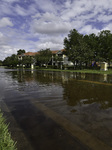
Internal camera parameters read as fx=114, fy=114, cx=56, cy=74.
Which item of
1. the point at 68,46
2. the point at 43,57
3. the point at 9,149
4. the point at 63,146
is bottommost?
the point at 63,146

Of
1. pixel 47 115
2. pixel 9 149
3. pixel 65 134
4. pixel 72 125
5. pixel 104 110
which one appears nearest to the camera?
pixel 9 149

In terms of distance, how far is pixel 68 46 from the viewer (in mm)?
45906

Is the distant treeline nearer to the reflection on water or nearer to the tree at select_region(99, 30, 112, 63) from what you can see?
the tree at select_region(99, 30, 112, 63)

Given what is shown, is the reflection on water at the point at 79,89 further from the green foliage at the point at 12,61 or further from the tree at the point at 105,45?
the green foliage at the point at 12,61

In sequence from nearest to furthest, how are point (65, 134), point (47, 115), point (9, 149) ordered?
point (9, 149), point (65, 134), point (47, 115)

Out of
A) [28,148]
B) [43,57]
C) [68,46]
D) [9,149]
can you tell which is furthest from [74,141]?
[43,57]

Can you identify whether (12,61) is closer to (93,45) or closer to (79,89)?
(93,45)

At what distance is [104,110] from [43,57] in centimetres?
4809

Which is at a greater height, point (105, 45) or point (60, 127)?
point (105, 45)

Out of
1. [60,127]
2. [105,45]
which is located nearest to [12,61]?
[105,45]

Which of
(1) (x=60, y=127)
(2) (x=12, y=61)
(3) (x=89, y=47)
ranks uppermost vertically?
(3) (x=89, y=47)

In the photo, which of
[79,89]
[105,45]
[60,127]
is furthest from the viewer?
[105,45]

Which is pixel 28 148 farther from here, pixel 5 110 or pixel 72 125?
pixel 5 110

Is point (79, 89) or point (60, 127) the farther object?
point (79, 89)
